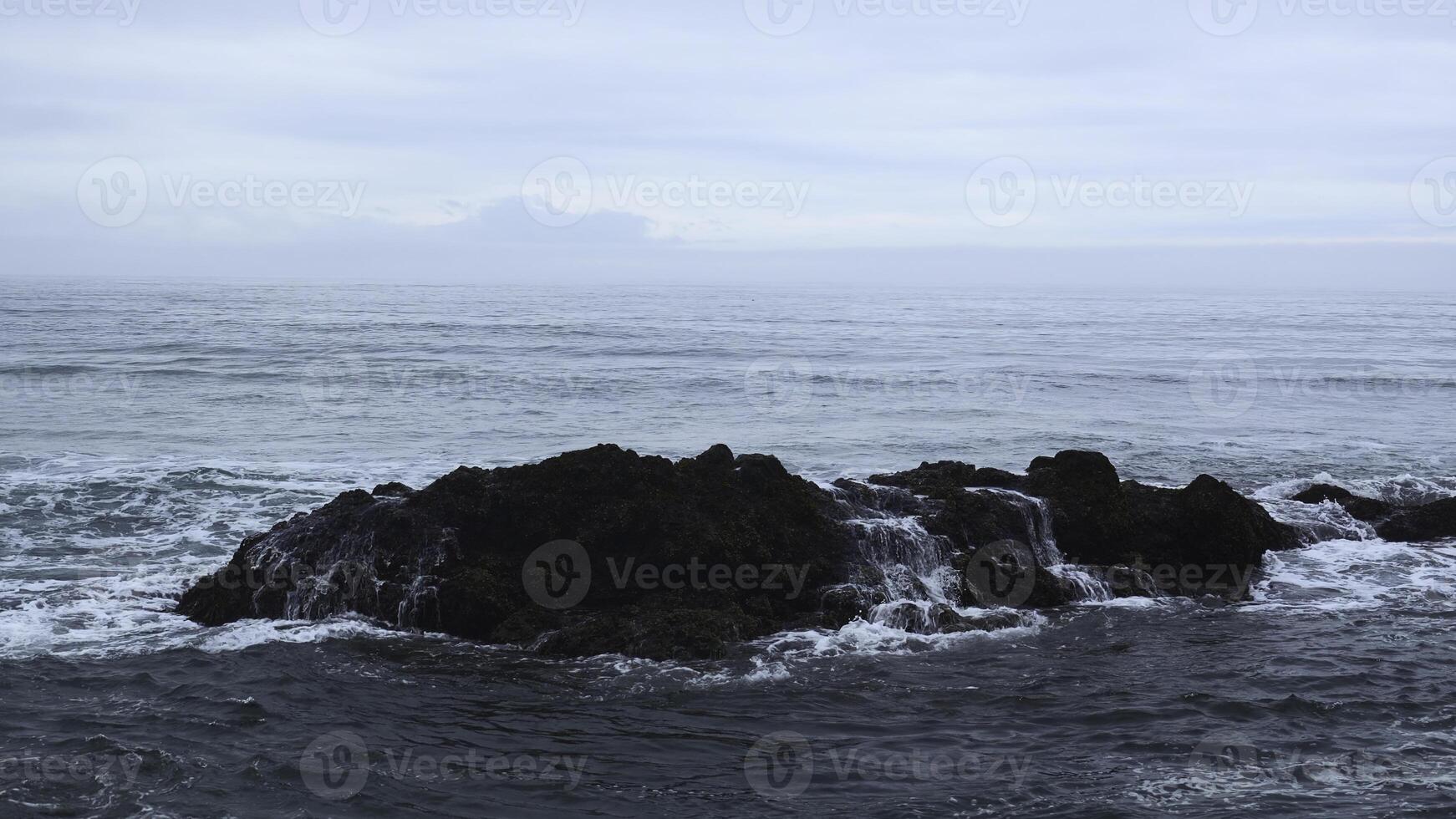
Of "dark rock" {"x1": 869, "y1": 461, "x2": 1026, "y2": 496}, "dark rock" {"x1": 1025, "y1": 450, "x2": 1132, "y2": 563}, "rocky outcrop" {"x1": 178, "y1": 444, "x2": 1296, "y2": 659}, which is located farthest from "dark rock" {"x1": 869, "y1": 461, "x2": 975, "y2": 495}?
"dark rock" {"x1": 1025, "y1": 450, "x2": 1132, "y2": 563}

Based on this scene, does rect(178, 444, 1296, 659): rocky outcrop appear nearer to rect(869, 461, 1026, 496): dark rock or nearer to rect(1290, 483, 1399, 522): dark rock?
rect(869, 461, 1026, 496): dark rock

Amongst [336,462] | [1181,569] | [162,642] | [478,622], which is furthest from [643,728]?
[336,462]

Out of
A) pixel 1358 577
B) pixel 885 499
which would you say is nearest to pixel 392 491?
pixel 885 499

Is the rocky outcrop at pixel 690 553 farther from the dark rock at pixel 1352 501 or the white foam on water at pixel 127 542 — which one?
the dark rock at pixel 1352 501

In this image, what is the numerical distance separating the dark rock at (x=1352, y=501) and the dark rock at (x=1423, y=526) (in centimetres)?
50

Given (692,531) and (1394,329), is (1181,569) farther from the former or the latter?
(1394,329)

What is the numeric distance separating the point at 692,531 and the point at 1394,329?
65.2m

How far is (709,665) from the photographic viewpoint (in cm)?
1187

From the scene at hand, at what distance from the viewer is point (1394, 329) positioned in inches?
2566

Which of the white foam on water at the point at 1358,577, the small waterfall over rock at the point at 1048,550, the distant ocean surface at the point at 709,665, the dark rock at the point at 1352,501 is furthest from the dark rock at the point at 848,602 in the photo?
the dark rock at the point at 1352,501

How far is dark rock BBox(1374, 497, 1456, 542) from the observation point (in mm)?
17141

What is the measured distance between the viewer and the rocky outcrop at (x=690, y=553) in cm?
1312

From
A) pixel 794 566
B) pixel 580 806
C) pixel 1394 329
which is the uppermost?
pixel 1394 329

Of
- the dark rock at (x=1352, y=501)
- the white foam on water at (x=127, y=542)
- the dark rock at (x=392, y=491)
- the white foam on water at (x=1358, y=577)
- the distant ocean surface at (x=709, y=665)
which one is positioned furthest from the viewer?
the dark rock at (x=1352, y=501)
